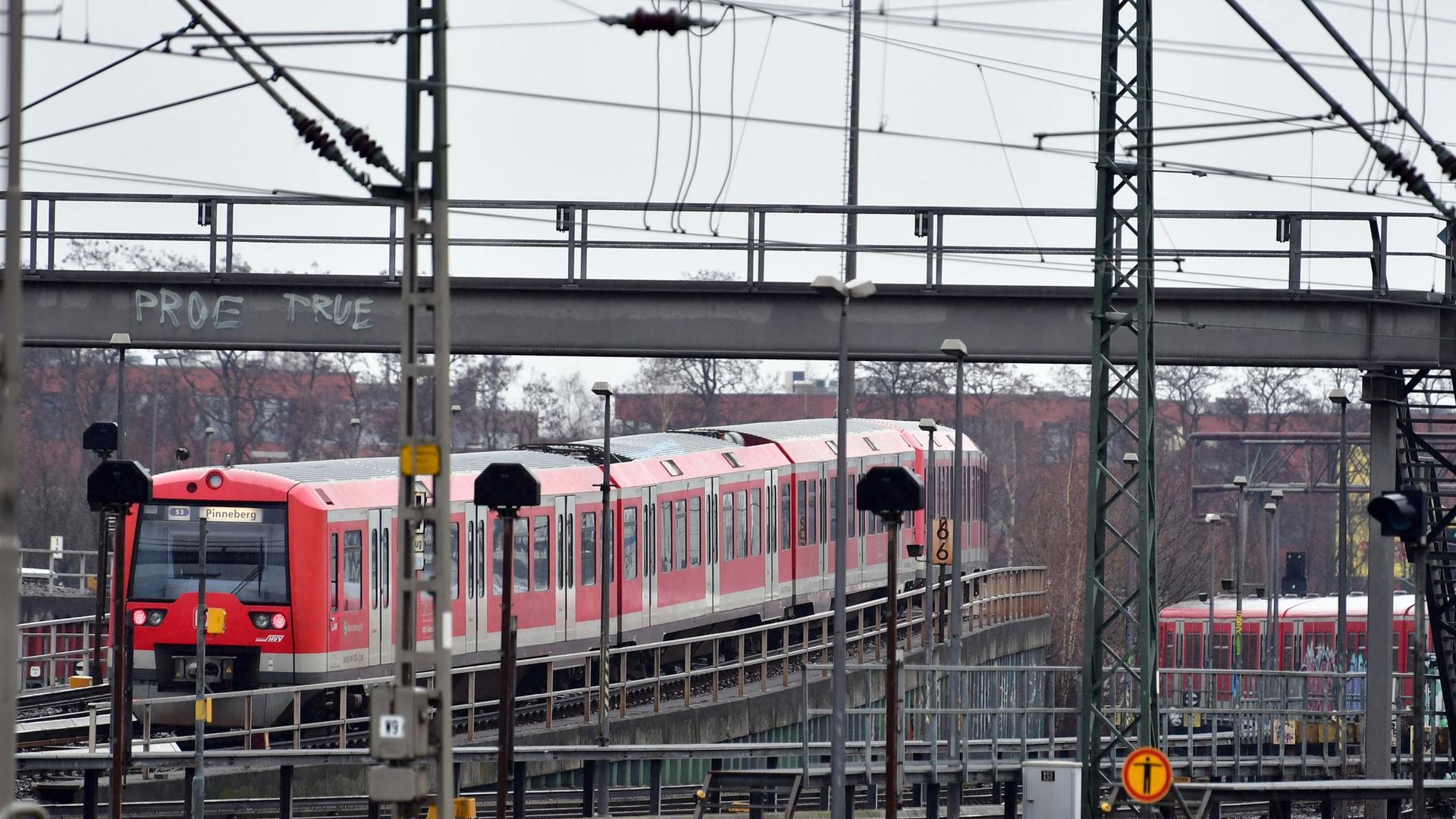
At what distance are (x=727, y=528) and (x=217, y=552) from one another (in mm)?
10780

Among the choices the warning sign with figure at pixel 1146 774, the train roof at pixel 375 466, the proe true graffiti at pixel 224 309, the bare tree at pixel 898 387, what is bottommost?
the warning sign with figure at pixel 1146 774

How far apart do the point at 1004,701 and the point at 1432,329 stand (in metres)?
22.4

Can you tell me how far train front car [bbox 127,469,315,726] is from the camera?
2566cm

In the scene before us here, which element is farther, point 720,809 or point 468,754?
point 720,809

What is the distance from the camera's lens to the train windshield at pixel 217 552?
1013 inches

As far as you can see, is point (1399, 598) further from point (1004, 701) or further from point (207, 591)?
point (207, 591)

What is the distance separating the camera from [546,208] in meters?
22.9

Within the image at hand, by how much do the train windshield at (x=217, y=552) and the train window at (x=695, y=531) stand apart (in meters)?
9.43

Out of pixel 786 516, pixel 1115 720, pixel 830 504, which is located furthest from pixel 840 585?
pixel 1115 720

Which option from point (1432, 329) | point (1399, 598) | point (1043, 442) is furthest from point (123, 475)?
point (1043, 442)

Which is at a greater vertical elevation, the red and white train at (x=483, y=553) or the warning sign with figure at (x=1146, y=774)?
the red and white train at (x=483, y=553)

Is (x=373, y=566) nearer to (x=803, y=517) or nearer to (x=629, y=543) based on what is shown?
(x=629, y=543)

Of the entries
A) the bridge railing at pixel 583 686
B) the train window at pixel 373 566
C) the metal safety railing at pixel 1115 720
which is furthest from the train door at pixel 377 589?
the metal safety railing at pixel 1115 720

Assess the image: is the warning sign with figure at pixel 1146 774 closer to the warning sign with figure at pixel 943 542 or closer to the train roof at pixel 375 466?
the train roof at pixel 375 466
